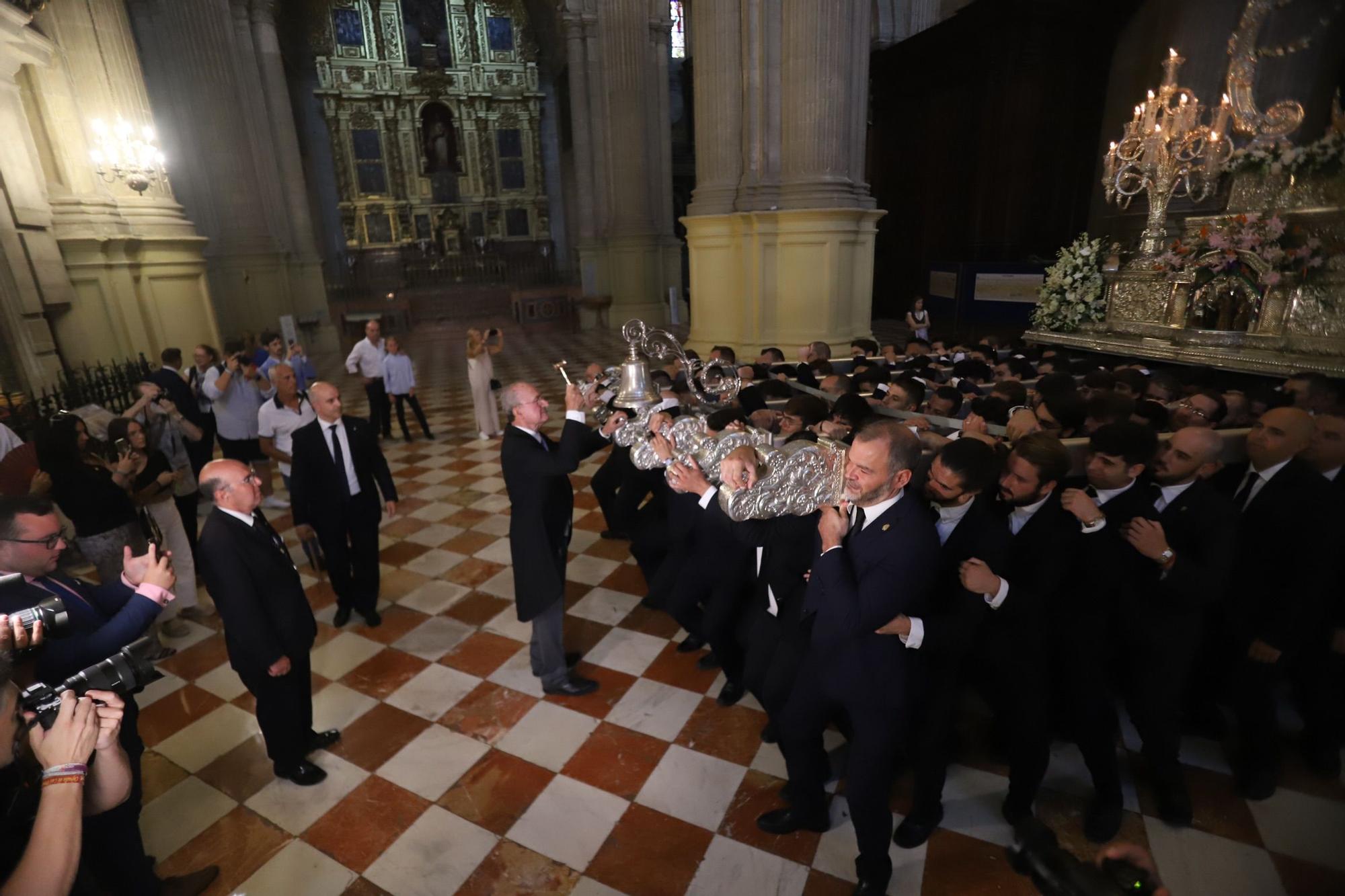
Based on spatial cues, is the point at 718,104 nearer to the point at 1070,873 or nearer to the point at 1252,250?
the point at 1252,250

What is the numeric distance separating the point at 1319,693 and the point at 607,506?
169 inches

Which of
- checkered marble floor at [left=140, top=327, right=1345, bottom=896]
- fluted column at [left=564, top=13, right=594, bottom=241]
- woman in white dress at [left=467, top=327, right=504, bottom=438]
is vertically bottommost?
checkered marble floor at [left=140, top=327, right=1345, bottom=896]

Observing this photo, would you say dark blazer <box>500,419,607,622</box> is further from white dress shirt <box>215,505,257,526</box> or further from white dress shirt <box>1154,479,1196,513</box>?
white dress shirt <box>1154,479,1196,513</box>

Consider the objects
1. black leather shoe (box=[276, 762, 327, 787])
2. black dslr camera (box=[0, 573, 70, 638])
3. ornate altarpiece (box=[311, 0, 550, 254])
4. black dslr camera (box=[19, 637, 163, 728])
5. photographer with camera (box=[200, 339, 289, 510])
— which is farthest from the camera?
ornate altarpiece (box=[311, 0, 550, 254])

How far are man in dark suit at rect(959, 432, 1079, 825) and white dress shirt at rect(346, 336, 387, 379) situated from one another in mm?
7627

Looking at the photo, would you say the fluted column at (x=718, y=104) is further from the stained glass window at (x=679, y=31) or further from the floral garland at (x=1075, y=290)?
the stained glass window at (x=679, y=31)

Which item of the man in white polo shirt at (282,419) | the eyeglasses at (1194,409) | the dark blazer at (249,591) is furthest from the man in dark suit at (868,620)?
the man in white polo shirt at (282,419)

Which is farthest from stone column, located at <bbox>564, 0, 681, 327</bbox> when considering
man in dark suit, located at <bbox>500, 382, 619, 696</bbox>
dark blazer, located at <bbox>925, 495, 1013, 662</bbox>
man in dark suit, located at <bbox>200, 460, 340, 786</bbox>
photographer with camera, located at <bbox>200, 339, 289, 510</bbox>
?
dark blazer, located at <bbox>925, 495, 1013, 662</bbox>

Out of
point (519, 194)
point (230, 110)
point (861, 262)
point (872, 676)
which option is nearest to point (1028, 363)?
point (861, 262)

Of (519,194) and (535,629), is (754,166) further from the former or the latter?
(519,194)

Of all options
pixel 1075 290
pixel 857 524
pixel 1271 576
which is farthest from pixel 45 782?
pixel 1075 290

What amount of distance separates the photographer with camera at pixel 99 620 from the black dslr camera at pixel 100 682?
0.21 m

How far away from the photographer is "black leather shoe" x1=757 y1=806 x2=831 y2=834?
8.90ft

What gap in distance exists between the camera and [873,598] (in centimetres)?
206
